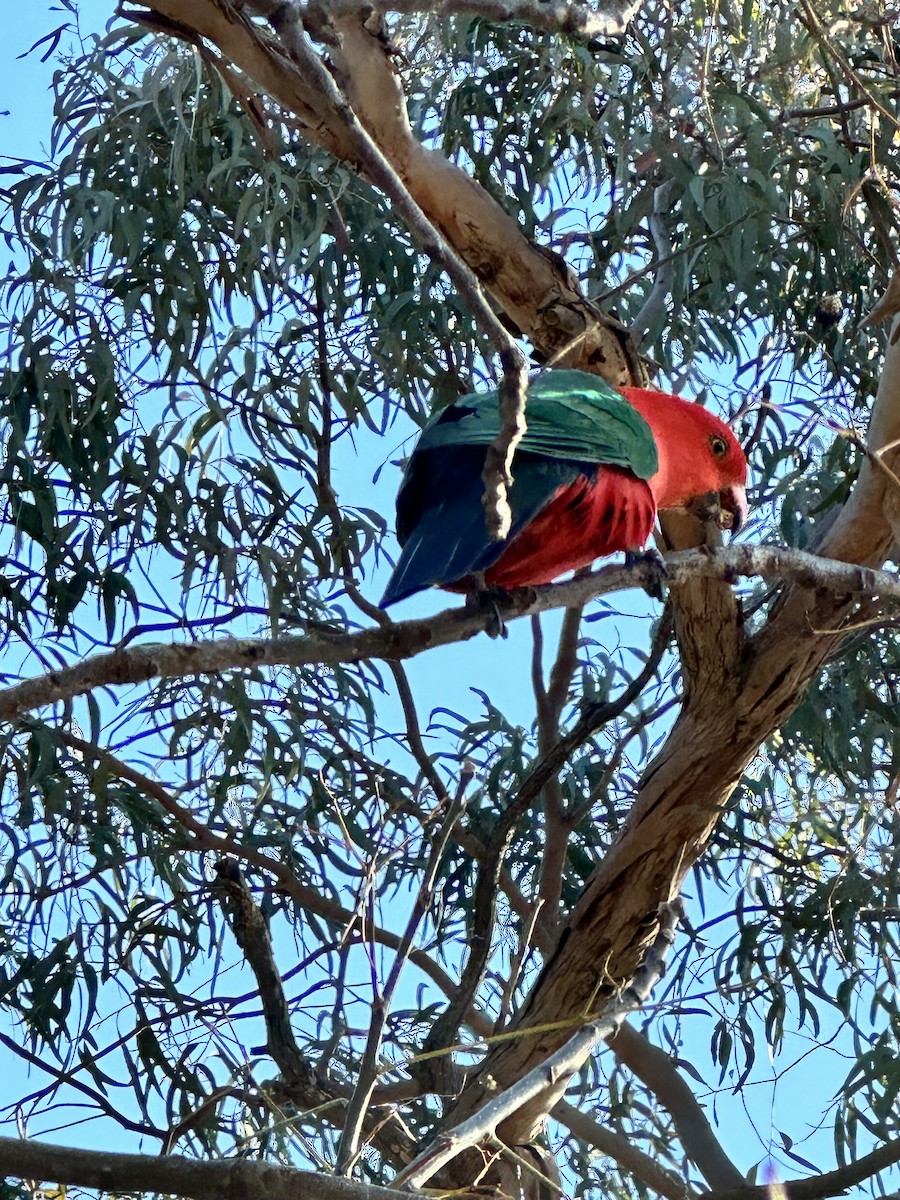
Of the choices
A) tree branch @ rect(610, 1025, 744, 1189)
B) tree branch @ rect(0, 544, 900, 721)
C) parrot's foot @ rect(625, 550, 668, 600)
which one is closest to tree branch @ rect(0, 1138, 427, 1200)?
tree branch @ rect(0, 544, 900, 721)

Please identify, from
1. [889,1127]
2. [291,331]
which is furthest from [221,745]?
[889,1127]

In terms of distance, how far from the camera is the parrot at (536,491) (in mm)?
1885

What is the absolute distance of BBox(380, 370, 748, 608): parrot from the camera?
1.88 meters

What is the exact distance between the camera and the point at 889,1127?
287 cm

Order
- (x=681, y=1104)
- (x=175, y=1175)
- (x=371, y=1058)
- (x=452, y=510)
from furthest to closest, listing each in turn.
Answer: (x=681, y=1104) < (x=452, y=510) < (x=371, y=1058) < (x=175, y=1175)

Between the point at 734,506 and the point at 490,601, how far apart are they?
0.70m

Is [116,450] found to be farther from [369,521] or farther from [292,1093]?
[292,1093]

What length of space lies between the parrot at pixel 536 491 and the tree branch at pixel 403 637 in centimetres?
6

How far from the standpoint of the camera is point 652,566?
1.96 metres

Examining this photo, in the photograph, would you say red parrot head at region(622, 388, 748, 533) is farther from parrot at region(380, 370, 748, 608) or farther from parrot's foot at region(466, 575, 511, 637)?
parrot's foot at region(466, 575, 511, 637)

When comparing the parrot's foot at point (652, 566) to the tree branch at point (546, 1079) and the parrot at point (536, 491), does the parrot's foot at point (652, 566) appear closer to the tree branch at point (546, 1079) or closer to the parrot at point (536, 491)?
the parrot at point (536, 491)

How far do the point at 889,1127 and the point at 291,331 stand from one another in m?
1.91

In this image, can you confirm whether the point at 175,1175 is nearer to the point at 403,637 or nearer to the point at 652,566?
the point at 403,637

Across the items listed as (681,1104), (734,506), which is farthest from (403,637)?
(681,1104)
